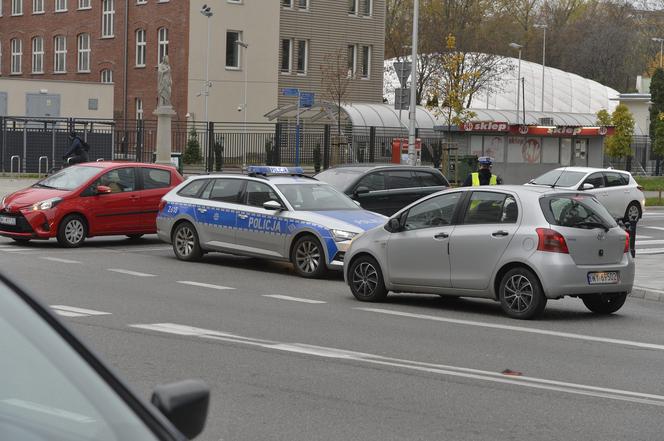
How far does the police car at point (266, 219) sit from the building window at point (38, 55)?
2235 inches

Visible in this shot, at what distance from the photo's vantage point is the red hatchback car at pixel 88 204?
21547mm

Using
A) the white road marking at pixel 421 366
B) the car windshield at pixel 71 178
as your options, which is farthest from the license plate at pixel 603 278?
the car windshield at pixel 71 178

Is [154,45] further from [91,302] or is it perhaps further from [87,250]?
[91,302]

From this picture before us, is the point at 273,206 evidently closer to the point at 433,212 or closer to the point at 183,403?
the point at 433,212

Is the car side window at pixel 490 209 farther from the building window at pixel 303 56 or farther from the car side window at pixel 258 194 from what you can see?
the building window at pixel 303 56

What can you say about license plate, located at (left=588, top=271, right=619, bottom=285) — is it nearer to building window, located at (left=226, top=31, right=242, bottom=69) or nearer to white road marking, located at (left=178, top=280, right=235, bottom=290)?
white road marking, located at (left=178, top=280, right=235, bottom=290)

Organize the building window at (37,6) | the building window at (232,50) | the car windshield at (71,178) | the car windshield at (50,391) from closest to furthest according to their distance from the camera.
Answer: the car windshield at (50,391), the car windshield at (71,178), the building window at (232,50), the building window at (37,6)

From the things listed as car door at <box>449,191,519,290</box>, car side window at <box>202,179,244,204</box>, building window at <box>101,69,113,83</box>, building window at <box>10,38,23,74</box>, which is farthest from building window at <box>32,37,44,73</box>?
car door at <box>449,191,519,290</box>

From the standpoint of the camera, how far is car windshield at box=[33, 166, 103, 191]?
22094 millimetres

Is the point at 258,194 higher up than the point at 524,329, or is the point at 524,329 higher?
the point at 258,194

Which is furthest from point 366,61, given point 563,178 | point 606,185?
point 563,178

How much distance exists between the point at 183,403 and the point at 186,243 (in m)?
17.4

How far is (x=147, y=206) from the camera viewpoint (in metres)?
22.7

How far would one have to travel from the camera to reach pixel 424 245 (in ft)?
49.0
